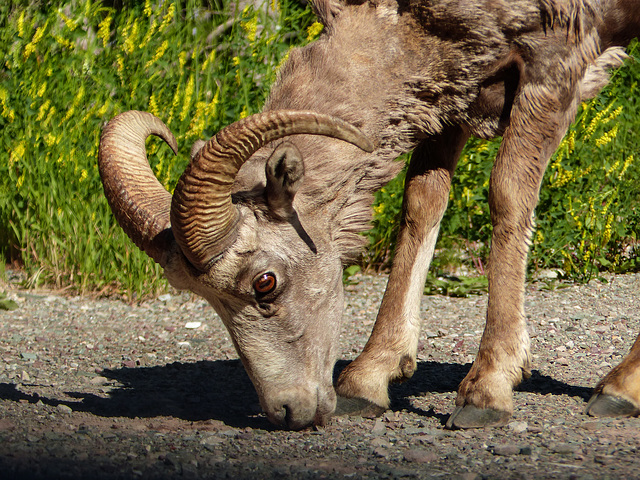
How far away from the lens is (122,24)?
26.1ft

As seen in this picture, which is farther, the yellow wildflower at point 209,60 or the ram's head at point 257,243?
the yellow wildflower at point 209,60

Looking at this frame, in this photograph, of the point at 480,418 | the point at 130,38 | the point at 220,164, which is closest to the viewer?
the point at 220,164

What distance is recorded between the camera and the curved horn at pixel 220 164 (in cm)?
351

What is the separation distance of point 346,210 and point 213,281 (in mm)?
912

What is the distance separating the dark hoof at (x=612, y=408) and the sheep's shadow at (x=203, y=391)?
0.42m

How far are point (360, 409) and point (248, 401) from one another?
2.48ft

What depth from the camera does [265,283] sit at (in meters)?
3.95

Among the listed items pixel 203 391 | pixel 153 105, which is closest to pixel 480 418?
pixel 203 391

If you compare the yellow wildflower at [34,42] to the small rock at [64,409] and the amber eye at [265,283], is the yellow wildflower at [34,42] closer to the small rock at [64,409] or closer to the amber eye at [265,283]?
the small rock at [64,409]

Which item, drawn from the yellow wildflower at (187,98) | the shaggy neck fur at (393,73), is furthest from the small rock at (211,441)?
the yellow wildflower at (187,98)

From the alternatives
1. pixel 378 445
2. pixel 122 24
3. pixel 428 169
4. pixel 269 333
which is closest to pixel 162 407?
pixel 269 333

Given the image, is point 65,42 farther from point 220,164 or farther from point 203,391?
point 220,164

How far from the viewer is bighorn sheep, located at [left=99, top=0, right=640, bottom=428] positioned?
13.0ft

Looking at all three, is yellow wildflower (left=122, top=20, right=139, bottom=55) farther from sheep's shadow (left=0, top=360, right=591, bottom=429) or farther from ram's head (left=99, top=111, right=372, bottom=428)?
ram's head (left=99, top=111, right=372, bottom=428)
